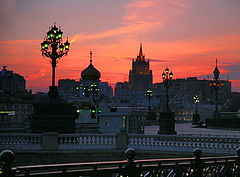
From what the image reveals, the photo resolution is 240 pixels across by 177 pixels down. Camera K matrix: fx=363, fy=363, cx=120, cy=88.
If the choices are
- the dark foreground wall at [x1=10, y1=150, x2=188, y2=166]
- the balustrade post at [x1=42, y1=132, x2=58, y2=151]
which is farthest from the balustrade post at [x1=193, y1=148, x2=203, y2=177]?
the balustrade post at [x1=42, y1=132, x2=58, y2=151]

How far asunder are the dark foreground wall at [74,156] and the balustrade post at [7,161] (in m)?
13.2

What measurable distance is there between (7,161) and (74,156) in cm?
1351

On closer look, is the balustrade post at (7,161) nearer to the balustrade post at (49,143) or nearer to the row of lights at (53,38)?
the balustrade post at (49,143)

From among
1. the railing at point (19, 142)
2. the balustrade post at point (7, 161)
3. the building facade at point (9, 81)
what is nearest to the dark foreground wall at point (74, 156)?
the railing at point (19, 142)

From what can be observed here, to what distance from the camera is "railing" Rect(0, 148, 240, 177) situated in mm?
6812

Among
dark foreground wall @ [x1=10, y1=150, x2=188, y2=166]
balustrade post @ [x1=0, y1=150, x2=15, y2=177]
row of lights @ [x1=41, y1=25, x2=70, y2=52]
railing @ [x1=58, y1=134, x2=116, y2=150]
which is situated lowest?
dark foreground wall @ [x1=10, y1=150, x2=188, y2=166]

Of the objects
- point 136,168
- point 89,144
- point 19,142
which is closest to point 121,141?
point 89,144

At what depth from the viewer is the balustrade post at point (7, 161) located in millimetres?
6321

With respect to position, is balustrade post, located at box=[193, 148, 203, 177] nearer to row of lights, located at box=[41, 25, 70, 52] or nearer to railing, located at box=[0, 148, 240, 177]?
railing, located at box=[0, 148, 240, 177]

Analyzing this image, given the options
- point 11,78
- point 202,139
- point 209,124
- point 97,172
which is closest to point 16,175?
point 97,172

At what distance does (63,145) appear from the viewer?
1988cm

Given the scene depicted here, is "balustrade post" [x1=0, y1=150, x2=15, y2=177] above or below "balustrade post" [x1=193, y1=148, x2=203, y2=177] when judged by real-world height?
above

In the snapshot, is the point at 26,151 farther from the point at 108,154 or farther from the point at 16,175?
the point at 16,175

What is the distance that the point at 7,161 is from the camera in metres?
6.37
